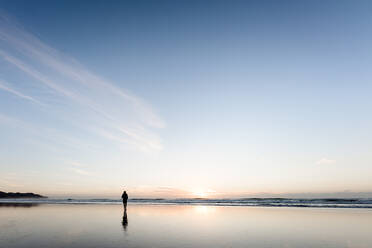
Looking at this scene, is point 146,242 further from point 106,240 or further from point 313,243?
point 313,243

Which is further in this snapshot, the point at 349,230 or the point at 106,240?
the point at 349,230

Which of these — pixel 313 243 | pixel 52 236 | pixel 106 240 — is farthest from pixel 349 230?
pixel 52 236

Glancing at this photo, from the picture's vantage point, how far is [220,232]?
14664 mm

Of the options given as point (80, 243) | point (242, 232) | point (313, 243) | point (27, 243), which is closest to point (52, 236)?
point (27, 243)

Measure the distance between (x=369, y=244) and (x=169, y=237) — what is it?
30.3ft

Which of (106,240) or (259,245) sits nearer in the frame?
(259,245)

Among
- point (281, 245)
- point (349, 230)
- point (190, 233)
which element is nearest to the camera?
point (281, 245)

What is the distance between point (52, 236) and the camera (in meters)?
13.2

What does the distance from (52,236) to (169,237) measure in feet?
19.5

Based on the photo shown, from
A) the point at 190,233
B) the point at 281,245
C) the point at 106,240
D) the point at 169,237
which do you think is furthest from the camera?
the point at 190,233

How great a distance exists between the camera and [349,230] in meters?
15.7

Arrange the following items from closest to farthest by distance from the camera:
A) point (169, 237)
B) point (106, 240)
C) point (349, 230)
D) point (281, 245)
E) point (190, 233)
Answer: point (281, 245) < point (106, 240) < point (169, 237) < point (190, 233) < point (349, 230)

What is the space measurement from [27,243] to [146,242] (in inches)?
204

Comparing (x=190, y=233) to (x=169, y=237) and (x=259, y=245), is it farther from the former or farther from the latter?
(x=259, y=245)
